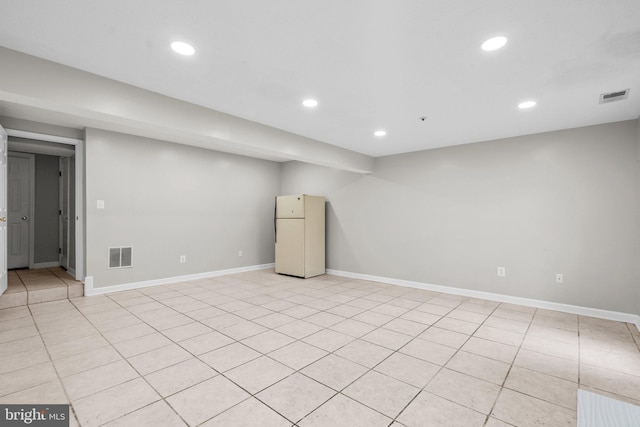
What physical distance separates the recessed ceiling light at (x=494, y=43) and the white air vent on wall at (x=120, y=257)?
5253 millimetres

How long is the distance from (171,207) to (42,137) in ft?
6.34

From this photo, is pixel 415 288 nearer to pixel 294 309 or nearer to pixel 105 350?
pixel 294 309

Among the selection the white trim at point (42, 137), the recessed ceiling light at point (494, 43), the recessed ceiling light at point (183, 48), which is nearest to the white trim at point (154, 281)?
the white trim at point (42, 137)

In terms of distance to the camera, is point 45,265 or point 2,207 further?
point 45,265

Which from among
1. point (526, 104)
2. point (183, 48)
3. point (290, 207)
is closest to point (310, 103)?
point (183, 48)

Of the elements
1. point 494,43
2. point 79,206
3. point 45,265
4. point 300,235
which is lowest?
point 45,265

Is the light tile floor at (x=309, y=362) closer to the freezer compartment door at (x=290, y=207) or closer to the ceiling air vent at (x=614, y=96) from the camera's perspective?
the freezer compartment door at (x=290, y=207)

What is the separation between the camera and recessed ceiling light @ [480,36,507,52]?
1945mm

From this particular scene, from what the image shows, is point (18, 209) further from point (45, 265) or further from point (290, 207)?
point (290, 207)

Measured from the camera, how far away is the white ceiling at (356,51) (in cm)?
171

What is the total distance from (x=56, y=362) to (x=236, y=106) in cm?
274

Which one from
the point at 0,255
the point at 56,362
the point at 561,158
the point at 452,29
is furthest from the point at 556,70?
the point at 0,255

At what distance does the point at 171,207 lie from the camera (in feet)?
17.4

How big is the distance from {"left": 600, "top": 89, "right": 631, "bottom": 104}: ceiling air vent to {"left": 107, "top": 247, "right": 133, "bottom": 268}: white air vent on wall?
6.23 metres
